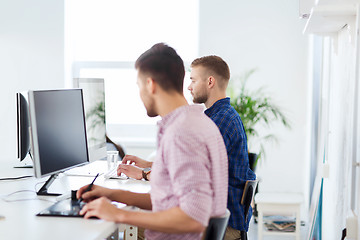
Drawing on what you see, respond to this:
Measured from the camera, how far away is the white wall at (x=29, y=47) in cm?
534

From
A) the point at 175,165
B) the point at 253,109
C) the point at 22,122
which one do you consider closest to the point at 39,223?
the point at 175,165

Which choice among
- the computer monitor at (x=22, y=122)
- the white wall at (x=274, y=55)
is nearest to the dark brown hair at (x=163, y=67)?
the computer monitor at (x=22, y=122)

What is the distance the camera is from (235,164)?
2.38 m

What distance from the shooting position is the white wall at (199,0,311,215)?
505 cm

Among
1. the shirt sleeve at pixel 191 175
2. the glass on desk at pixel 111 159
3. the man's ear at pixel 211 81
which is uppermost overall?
the man's ear at pixel 211 81

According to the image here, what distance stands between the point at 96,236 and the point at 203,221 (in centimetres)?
32

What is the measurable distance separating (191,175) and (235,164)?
→ 3.29ft

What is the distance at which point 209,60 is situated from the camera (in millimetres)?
2729

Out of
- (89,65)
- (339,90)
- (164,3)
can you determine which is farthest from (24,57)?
(339,90)

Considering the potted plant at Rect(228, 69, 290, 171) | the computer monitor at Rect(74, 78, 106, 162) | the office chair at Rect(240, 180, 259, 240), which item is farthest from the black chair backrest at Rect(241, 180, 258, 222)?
the potted plant at Rect(228, 69, 290, 171)

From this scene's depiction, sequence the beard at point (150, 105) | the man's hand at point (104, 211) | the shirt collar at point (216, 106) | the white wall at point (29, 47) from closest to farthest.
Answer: the man's hand at point (104, 211) → the beard at point (150, 105) → the shirt collar at point (216, 106) → the white wall at point (29, 47)

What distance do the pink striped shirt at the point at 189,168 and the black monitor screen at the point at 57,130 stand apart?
0.60m

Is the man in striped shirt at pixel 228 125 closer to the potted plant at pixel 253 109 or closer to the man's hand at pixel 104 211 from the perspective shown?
the man's hand at pixel 104 211

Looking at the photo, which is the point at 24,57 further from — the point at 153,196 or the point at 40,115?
the point at 153,196
